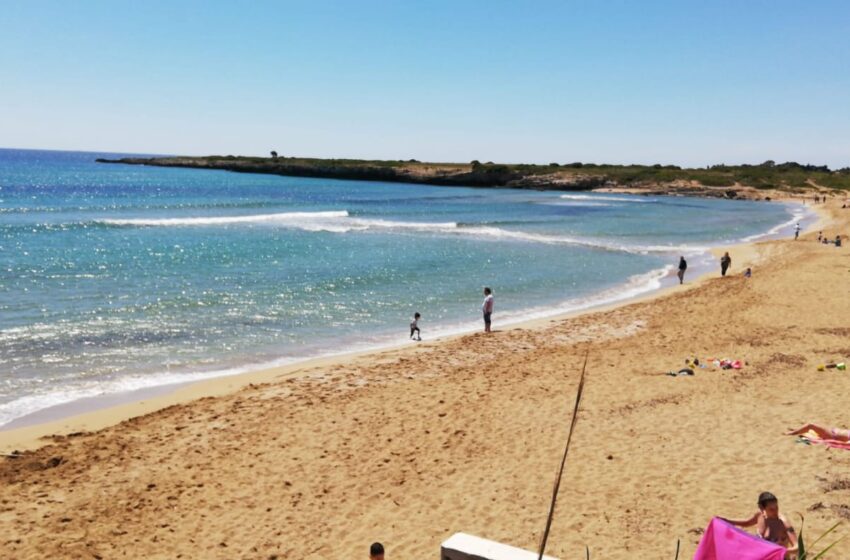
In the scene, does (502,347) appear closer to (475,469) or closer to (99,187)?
(475,469)

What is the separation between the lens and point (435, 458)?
984 cm

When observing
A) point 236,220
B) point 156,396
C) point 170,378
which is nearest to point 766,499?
point 156,396

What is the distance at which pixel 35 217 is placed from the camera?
1975 inches

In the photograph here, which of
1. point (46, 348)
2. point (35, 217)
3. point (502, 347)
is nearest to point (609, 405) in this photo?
point (502, 347)

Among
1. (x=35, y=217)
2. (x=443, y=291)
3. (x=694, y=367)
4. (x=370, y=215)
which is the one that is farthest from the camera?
(x=370, y=215)

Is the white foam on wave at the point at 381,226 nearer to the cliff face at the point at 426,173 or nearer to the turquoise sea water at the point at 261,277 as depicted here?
the turquoise sea water at the point at 261,277

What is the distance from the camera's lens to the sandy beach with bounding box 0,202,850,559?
7766mm

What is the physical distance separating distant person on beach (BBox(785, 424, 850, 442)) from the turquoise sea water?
35.5 ft

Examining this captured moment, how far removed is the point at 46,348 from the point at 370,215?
46.2 m

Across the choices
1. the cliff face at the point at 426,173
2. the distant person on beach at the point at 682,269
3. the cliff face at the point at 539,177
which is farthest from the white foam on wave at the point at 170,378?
the cliff face at the point at 426,173

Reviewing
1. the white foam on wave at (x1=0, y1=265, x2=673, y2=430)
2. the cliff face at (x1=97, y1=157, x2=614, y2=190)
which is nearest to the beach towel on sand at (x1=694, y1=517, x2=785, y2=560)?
the white foam on wave at (x1=0, y1=265, x2=673, y2=430)

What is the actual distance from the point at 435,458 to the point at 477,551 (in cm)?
523

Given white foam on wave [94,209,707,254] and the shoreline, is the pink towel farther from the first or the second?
white foam on wave [94,209,707,254]

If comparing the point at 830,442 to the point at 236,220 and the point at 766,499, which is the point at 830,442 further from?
the point at 236,220
